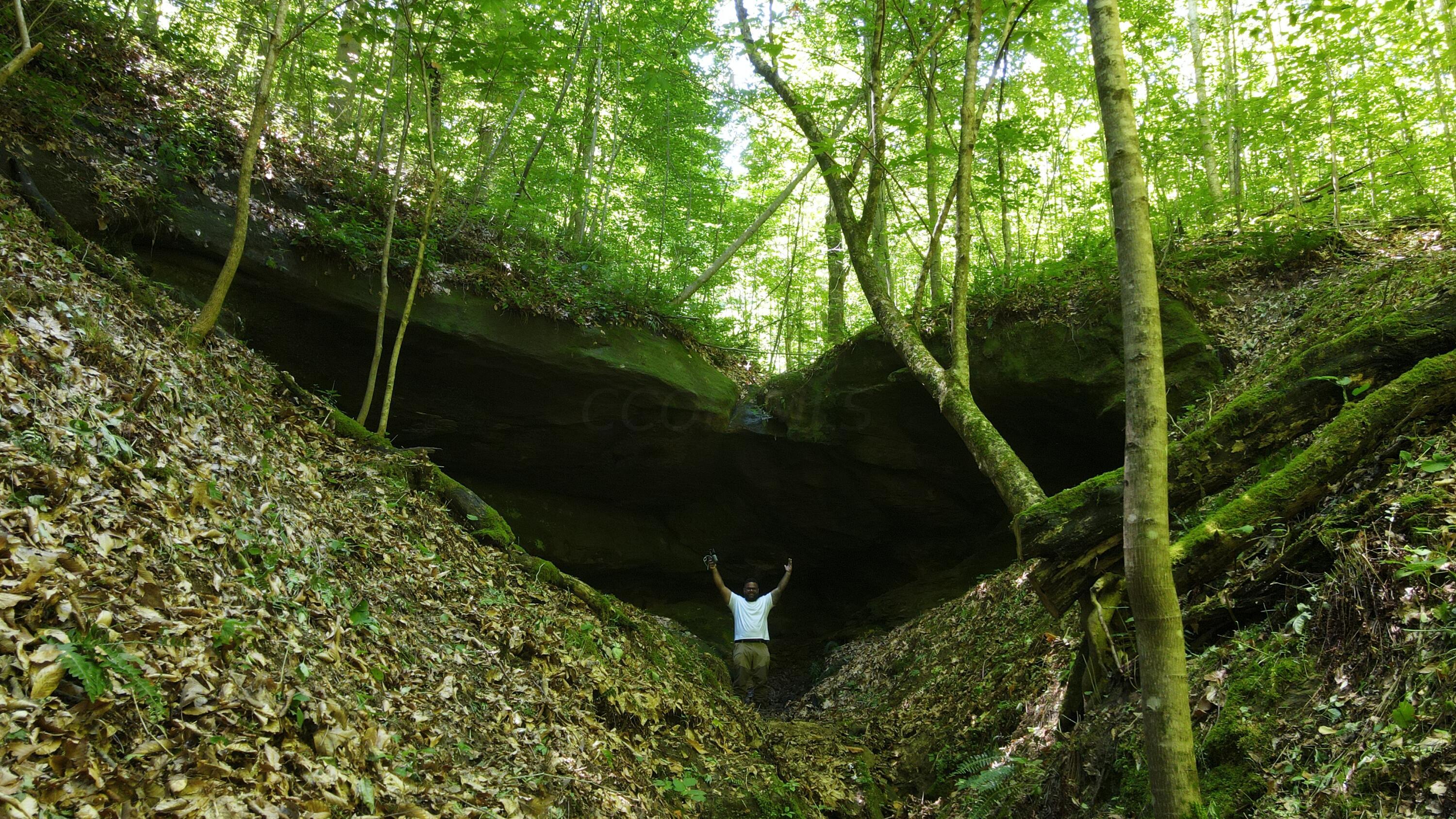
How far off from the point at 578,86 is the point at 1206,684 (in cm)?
1273

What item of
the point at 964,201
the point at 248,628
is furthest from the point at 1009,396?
the point at 248,628

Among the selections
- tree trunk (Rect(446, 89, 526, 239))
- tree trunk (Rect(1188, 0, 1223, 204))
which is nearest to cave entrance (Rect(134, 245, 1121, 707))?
tree trunk (Rect(446, 89, 526, 239))

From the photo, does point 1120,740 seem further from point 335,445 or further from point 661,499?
point 661,499

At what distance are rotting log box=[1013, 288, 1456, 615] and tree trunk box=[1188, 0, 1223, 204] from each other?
213 inches

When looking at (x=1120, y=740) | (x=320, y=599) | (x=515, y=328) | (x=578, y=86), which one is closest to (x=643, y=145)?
(x=578, y=86)

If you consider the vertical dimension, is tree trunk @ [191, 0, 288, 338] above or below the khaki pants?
above

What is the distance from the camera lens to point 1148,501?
2.88 metres

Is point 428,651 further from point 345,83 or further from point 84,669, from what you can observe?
point 345,83

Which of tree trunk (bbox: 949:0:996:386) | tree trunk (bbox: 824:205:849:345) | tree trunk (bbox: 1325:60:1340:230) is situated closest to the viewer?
tree trunk (bbox: 949:0:996:386)

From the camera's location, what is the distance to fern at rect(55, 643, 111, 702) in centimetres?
226

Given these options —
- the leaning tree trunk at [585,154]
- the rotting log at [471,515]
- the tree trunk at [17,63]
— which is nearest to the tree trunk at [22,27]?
the tree trunk at [17,63]

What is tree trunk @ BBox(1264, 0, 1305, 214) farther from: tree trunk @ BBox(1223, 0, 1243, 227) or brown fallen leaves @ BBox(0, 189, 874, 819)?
brown fallen leaves @ BBox(0, 189, 874, 819)

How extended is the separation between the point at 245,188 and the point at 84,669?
16.4 ft

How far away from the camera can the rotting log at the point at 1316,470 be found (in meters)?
3.88
